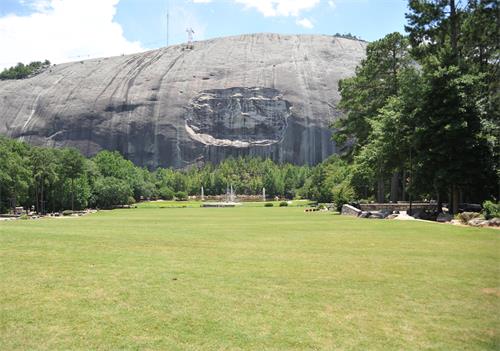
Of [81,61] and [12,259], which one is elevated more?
[81,61]

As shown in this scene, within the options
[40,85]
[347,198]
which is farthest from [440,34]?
[40,85]

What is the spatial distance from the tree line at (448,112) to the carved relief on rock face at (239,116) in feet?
301

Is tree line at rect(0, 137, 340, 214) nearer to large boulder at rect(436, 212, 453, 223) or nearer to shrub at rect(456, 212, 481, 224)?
large boulder at rect(436, 212, 453, 223)

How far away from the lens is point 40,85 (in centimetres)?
14588

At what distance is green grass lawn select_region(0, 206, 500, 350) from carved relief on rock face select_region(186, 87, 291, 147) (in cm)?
12145

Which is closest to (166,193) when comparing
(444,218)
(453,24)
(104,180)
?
(104,180)

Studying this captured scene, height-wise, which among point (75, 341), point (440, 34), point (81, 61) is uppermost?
point (81, 61)

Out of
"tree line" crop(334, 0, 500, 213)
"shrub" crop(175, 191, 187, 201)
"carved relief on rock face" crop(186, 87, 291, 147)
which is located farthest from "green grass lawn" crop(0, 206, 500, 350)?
"carved relief on rock face" crop(186, 87, 291, 147)

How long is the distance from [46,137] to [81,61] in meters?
37.9

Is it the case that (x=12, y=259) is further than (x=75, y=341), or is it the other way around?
(x=12, y=259)

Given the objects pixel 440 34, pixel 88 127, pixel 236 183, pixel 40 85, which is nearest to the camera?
pixel 440 34

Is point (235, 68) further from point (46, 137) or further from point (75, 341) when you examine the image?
point (75, 341)

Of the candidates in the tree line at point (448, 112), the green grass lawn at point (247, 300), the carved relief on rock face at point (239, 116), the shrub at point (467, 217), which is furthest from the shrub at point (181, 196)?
the green grass lawn at point (247, 300)

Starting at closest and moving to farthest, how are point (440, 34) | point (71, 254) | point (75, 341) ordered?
point (75, 341) < point (71, 254) < point (440, 34)
